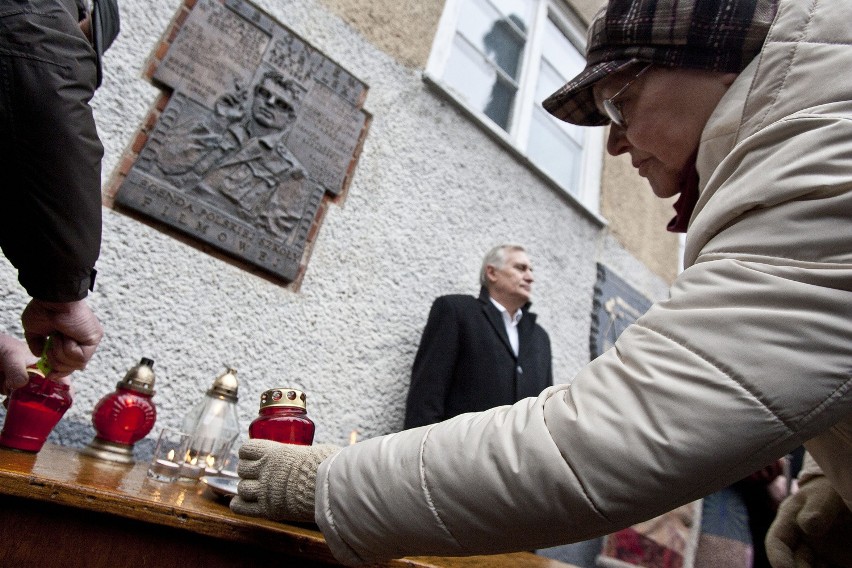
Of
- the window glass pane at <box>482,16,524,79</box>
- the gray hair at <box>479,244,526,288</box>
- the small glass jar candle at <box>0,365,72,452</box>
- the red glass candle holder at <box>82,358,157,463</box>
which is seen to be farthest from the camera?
the window glass pane at <box>482,16,524,79</box>

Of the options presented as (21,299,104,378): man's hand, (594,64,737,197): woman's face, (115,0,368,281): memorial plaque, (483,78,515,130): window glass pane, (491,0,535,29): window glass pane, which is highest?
(491,0,535,29): window glass pane

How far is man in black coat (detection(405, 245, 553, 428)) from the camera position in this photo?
2.34 m

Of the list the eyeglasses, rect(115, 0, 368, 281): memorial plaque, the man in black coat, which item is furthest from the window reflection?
the eyeglasses

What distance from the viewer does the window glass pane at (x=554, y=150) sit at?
3.93 meters

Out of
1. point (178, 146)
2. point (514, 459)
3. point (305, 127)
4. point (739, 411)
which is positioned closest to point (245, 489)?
point (514, 459)

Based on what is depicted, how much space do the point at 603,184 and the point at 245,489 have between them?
3916 mm

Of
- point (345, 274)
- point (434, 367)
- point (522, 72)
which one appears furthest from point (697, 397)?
point (522, 72)

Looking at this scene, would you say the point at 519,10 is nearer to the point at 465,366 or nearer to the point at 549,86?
the point at 549,86

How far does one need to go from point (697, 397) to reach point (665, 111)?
2.20 feet

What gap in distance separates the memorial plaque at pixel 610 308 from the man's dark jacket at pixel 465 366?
1.09 meters

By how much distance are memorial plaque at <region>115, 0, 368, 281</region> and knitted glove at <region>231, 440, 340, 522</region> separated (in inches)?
56.8

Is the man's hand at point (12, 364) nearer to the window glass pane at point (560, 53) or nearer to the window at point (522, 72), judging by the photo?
the window at point (522, 72)

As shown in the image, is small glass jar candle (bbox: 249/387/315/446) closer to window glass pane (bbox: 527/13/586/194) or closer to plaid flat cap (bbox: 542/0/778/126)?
Answer: plaid flat cap (bbox: 542/0/778/126)

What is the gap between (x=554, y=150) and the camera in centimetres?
409
